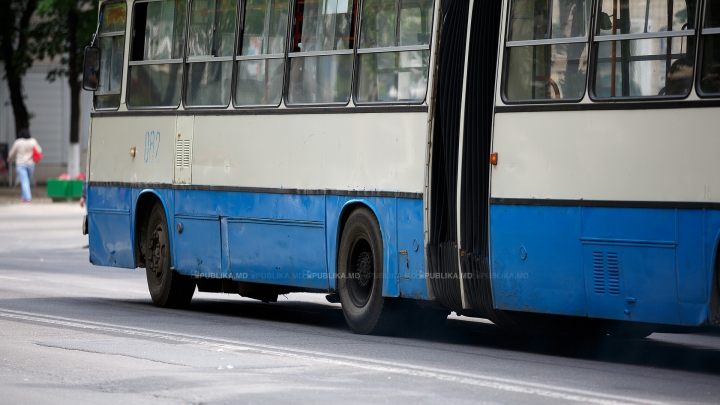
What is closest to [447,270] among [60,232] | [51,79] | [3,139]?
[60,232]

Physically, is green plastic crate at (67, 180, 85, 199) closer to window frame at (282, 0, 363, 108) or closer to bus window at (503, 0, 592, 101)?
window frame at (282, 0, 363, 108)

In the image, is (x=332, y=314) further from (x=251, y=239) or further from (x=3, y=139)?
→ (x=3, y=139)

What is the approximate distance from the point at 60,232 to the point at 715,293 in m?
20.9

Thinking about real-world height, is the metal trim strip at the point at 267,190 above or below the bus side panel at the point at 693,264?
above

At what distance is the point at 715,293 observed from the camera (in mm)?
9125

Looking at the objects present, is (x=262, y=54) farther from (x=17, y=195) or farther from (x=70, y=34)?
(x=17, y=195)

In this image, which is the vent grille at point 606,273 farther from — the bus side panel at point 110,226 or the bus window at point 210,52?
the bus side panel at point 110,226

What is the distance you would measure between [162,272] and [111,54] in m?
2.67

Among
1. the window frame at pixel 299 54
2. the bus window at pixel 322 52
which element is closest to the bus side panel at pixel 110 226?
the window frame at pixel 299 54

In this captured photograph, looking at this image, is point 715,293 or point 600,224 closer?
point 715,293

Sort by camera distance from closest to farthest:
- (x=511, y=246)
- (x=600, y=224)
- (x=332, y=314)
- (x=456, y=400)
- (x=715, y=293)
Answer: (x=456, y=400) < (x=715, y=293) < (x=600, y=224) < (x=511, y=246) < (x=332, y=314)

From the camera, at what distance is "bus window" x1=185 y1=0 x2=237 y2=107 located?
13.7 m

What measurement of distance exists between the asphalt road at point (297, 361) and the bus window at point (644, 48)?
6.38ft

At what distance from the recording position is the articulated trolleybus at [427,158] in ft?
31.0
